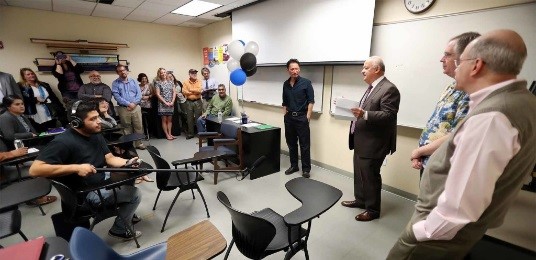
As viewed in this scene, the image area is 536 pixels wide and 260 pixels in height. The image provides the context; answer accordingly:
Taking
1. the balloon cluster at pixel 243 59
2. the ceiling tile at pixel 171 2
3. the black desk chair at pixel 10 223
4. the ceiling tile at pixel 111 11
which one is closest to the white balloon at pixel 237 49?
the balloon cluster at pixel 243 59

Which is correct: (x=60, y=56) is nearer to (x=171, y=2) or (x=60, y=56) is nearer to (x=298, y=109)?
(x=171, y=2)

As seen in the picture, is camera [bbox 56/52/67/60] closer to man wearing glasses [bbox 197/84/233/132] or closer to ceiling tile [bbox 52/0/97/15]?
ceiling tile [bbox 52/0/97/15]

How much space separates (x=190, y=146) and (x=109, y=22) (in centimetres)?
339

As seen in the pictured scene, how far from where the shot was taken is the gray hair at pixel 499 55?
83cm

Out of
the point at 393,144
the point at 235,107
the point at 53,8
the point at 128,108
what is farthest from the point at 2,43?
the point at 393,144

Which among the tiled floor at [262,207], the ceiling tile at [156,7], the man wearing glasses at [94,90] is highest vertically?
the ceiling tile at [156,7]

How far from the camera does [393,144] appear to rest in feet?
7.29

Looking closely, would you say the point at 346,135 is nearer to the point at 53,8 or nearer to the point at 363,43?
the point at 363,43

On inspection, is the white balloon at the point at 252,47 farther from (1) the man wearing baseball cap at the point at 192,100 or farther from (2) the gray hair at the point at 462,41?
(2) the gray hair at the point at 462,41

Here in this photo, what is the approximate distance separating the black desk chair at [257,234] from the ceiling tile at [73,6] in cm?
495

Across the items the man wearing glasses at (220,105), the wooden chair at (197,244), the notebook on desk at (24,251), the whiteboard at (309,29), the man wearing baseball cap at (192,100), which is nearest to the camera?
the notebook on desk at (24,251)

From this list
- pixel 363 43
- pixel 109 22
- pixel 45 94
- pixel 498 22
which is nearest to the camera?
pixel 498 22

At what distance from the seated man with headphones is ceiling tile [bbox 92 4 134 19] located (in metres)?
3.63

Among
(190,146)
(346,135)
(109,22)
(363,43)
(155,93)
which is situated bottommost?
(190,146)
